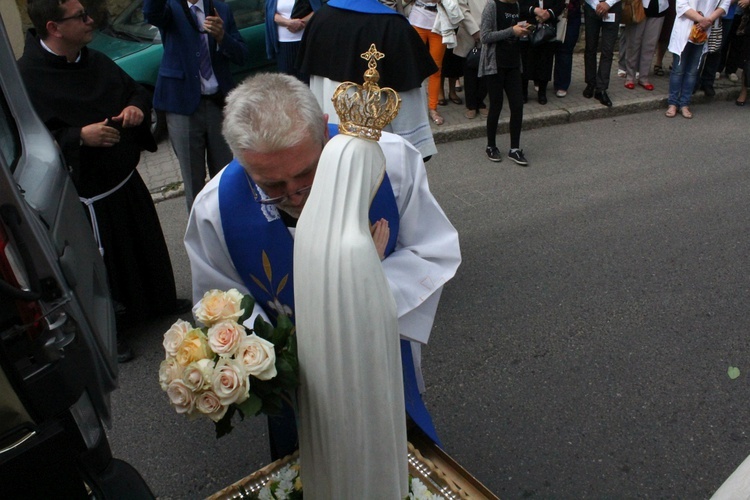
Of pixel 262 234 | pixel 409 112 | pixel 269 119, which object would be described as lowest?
pixel 409 112

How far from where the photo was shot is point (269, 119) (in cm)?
157

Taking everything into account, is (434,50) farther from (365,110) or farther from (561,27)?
(365,110)

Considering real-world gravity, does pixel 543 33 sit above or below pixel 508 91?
above

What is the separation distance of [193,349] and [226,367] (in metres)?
0.10

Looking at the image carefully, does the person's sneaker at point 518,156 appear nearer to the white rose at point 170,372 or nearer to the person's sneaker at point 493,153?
the person's sneaker at point 493,153

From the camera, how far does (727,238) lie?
15.8 ft

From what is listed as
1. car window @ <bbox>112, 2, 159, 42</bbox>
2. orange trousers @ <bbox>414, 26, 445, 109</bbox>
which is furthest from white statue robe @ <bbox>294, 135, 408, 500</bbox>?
car window @ <bbox>112, 2, 159, 42</bbox>

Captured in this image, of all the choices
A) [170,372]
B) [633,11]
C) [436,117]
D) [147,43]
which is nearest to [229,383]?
[170,372]

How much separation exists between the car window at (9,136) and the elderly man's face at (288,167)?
157 centimetres

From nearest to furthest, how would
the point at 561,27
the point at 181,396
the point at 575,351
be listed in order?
the point at 181,396
the point at 575,351
the point at 561,27

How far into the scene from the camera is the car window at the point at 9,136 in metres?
2.71

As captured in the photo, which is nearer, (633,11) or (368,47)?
(368,47)

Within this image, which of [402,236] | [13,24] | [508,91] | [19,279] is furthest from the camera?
[13,24]

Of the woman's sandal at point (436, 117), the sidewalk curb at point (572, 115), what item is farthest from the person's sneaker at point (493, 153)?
the woman's sandal at point (436, 117)
